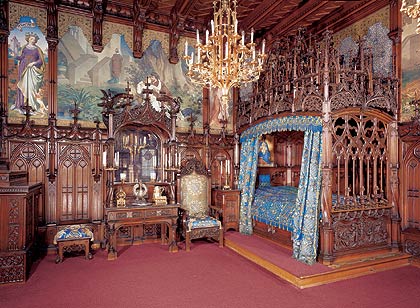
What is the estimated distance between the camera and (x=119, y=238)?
6.95 metres

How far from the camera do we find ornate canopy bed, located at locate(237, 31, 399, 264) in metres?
5.45

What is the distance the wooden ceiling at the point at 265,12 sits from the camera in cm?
719

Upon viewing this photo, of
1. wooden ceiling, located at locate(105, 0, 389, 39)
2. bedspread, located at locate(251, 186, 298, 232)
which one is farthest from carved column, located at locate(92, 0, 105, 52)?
bedspread, located at locate(251, 186, 298, 232)

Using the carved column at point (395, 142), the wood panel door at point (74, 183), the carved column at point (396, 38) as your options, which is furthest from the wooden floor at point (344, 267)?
the wood panel door at point (74, 183)

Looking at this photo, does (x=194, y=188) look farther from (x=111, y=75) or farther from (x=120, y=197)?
(x=111, y=75)

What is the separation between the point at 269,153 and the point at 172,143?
332 cm

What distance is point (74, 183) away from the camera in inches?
268

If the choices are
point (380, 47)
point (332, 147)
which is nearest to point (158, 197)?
point (332, 147)

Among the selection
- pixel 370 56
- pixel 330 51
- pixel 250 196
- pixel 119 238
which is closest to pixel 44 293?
pixel 119 238

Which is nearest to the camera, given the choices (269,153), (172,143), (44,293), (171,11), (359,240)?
(44,293)

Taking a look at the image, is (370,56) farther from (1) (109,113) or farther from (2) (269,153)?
(1) (109,113)

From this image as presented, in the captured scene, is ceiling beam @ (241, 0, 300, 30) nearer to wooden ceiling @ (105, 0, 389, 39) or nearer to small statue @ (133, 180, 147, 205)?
wooden ceiling @ (105, 0, 389, 39)

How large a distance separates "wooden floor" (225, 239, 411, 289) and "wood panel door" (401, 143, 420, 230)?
713 millimetres

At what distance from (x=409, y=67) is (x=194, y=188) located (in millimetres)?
5462
